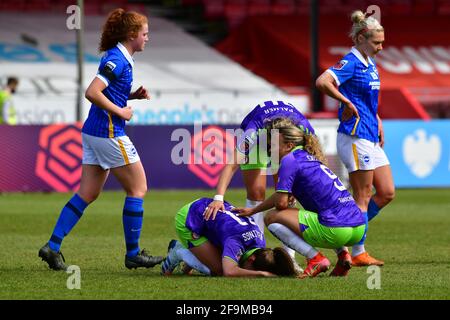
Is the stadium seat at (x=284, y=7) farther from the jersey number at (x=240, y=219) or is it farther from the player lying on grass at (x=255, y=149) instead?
the jersey number at (x=240, y=219)

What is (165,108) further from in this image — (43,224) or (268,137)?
(268,137)

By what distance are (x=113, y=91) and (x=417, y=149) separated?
1181 centimetres

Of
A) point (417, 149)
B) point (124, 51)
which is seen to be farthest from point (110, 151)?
point (417, 149)

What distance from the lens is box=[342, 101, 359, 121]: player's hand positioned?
925 cm

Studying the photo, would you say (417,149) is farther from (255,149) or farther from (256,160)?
(255,149)

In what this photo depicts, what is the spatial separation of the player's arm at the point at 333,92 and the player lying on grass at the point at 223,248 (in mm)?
1468

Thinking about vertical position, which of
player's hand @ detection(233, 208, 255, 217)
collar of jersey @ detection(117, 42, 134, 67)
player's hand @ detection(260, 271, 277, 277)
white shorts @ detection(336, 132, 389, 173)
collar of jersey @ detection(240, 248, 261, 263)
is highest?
collar of jersey @ detection(117, 42, 134, 67)

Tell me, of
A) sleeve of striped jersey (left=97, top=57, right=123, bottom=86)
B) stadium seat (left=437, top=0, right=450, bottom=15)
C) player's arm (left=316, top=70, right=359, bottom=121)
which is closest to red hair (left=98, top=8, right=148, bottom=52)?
sleeve of striped jersey (left=97, top=57, right=123, bottom=86)

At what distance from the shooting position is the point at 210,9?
30.5 metres

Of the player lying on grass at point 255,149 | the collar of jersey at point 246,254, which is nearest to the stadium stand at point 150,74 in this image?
the player lying on grass at point 255,149

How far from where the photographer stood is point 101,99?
8438 millimetres

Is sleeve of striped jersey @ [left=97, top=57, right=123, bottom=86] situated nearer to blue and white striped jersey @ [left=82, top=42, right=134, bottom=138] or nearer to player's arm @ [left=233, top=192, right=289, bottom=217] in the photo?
blue and white striped jersey @ [left=82, top=42, right=134, bottom=138]

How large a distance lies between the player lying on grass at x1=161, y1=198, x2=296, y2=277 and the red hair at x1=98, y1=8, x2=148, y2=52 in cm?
143

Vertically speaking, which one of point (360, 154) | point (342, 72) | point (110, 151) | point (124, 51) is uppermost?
point (124, 51)
